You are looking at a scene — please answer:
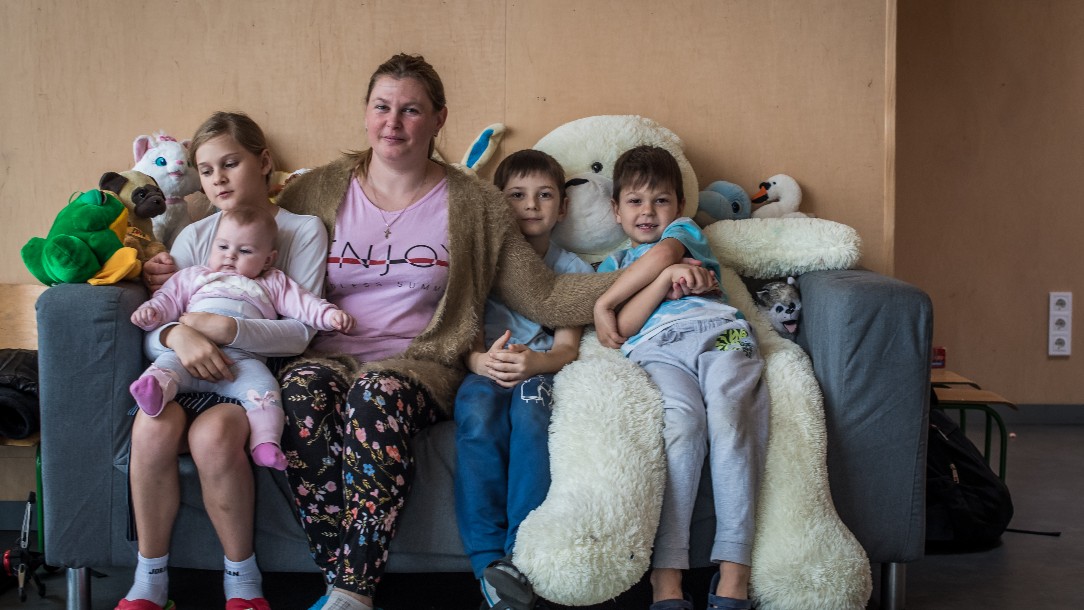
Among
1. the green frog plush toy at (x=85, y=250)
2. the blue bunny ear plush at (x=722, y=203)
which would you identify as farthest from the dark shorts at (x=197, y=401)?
the blue bunny ear plush at (x=722, y=203)

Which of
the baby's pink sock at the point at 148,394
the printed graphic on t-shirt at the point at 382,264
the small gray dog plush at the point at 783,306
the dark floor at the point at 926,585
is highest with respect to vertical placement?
the printed graphic on t-shirt at the point at 382,264

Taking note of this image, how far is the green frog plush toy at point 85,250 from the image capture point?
5.92 ft

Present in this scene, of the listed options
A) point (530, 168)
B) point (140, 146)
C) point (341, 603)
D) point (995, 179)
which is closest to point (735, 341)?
point (530, 168)

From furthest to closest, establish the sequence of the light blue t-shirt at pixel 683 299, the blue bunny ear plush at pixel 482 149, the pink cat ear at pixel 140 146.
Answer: the blue bunny ear plush at pixel 482 149
the pink cat ear at pixel 140 146
the light blue t-shirt at pixel 683 299

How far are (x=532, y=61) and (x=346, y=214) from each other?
2.37 feet

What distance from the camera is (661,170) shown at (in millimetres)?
2201

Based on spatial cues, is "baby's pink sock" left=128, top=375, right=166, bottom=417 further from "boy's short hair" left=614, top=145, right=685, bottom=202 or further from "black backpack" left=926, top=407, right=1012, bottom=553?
"black backpack" left=926, top=407, right=1012, bottom=553

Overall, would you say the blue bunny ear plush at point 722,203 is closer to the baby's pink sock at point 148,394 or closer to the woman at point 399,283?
the woman at point 399,283

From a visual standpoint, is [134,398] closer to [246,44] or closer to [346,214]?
[346,214]

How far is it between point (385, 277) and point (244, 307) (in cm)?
32

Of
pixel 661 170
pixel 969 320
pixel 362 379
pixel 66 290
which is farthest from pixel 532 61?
pixel 969 320

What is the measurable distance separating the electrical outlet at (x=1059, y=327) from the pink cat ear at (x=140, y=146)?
3259mm

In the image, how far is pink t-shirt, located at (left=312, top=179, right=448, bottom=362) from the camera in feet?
6.77

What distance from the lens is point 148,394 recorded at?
1.69m
